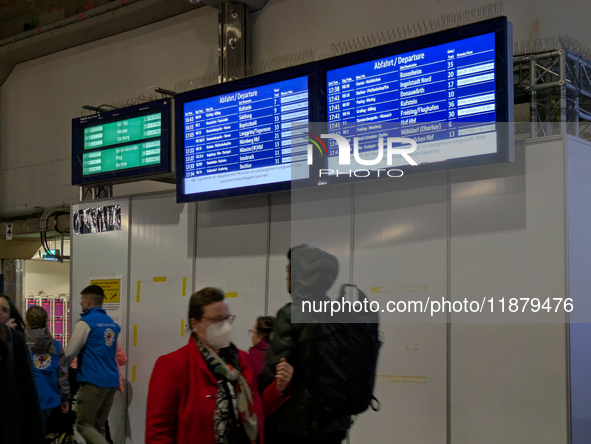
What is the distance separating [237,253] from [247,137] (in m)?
1.06

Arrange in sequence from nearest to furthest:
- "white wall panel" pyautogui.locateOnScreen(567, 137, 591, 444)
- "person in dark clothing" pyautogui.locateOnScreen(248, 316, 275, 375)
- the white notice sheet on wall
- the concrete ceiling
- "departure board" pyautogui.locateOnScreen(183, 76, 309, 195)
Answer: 1. "person in dark clothing" pyautogui.locateOnScreen(248, 316, 275, 375)
2. "white wall panel" pyautogui.locateOnScreen(567, 137, 591, 444)
3. "departure board" pyautogui.locateOnScreen(183, 76, 309, 195)
4. the white notice sheet on wall
5. the concrete ceiling

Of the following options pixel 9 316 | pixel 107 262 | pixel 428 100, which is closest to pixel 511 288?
pixel 428 100

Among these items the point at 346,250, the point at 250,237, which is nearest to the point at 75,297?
the point at 250,237

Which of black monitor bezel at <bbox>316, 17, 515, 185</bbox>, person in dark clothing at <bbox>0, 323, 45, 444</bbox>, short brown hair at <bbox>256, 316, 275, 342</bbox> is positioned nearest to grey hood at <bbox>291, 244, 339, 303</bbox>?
short brown hair at <bbox>256, 316, 275, 342</bbox>

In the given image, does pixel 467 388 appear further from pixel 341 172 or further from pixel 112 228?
pixel 112 228

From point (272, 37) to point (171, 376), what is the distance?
237 inches

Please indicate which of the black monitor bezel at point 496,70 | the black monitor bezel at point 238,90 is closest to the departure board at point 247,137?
the black monitor bezel at point 238,90

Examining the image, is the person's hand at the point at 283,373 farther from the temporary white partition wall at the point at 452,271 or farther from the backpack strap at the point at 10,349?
the temporary white partition wall at the point at 452,271

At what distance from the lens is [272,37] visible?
802cm

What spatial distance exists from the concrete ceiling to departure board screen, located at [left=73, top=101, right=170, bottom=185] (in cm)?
242

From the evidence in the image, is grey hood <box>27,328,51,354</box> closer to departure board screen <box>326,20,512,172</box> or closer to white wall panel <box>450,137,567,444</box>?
departure board screen <box>326,20,512,172</box>

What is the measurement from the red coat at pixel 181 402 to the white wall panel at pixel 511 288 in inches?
96.7

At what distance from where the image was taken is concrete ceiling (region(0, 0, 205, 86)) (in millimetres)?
8836

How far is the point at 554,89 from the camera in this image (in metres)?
4.90
